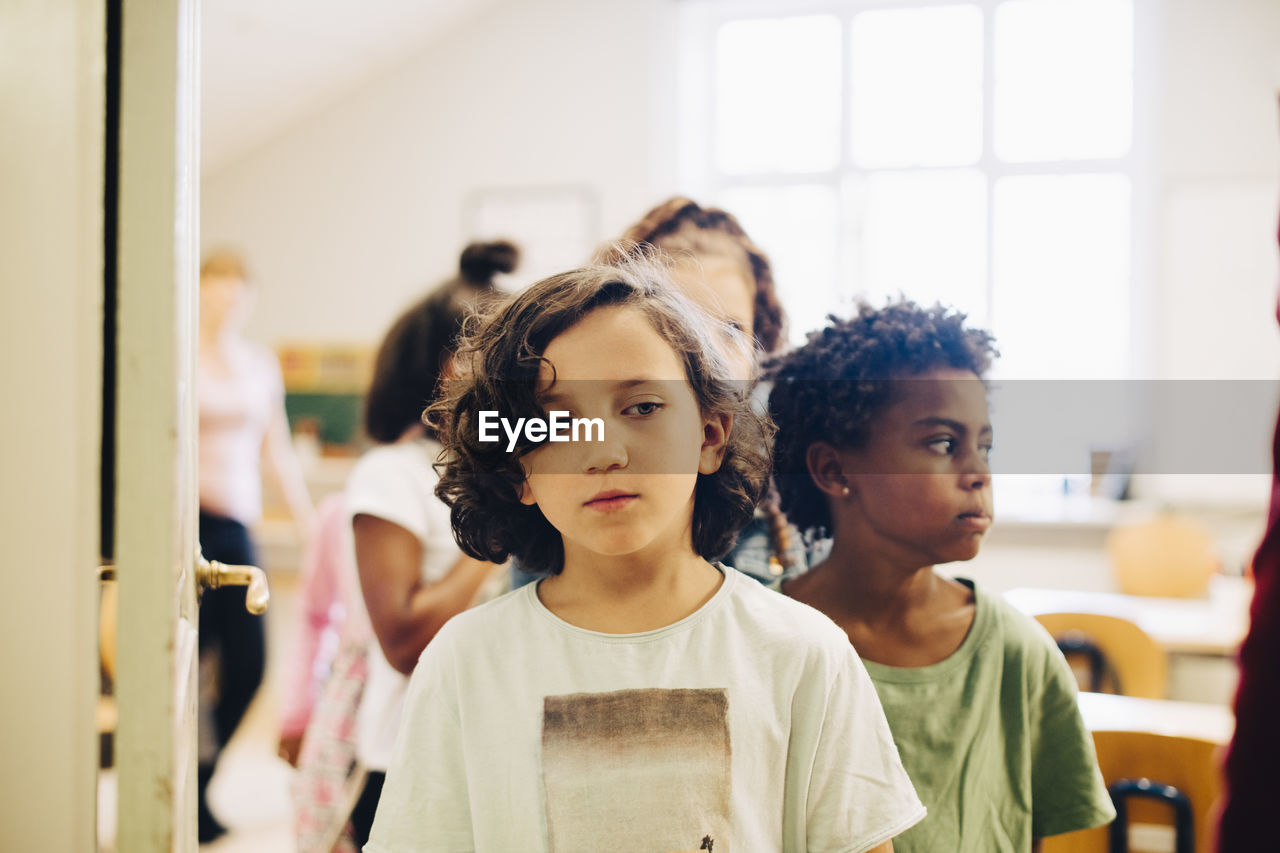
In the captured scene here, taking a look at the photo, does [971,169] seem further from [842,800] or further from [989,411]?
[842,800]

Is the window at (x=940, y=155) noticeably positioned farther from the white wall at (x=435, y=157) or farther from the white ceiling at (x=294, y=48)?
the white ceiling at (x=294, y=48)

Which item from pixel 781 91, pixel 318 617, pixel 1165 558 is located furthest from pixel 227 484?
pixel 1165 558

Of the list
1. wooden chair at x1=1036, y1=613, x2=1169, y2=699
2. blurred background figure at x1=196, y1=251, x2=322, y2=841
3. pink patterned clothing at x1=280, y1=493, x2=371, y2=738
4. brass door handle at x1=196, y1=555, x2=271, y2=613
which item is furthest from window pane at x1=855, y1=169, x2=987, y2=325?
blurred background figure at x1=196, y1=251, x2=322, y2=841

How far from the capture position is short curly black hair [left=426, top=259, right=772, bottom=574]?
835 mm

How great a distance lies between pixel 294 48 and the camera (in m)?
3.15

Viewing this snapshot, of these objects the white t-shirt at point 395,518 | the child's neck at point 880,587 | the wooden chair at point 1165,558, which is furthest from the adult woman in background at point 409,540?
the wooden chair at point 1165,558

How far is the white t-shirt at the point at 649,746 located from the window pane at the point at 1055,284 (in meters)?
0.39

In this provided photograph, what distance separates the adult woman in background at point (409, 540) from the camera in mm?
1081

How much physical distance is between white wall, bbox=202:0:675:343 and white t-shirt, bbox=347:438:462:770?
1.09 metres

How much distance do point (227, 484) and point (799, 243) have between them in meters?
1.77

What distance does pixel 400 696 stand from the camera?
3.73ft

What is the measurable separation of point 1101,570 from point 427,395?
1572mm

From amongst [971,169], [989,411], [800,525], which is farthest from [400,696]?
[971,169]

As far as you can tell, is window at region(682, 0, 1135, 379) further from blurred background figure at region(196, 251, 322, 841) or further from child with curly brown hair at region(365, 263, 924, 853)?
blurred background figure at region(196, 251, 322, 841)
